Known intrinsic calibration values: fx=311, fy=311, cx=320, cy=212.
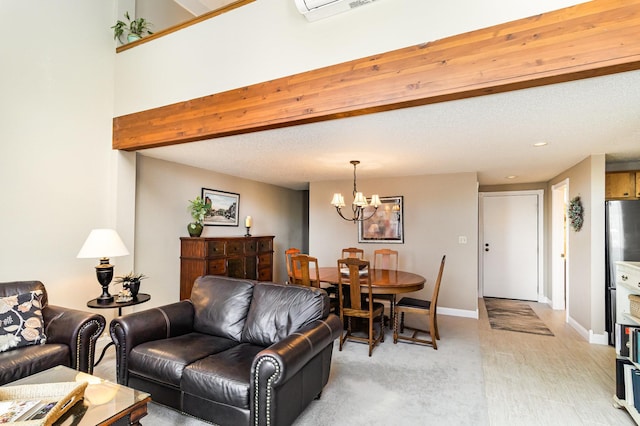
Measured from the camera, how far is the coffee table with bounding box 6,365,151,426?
54.5 inches

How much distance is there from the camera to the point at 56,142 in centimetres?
309

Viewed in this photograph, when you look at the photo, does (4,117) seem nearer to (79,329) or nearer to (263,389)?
(79,329)

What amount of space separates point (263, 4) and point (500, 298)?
629cm

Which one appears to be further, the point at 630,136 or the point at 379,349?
the point at 379,349

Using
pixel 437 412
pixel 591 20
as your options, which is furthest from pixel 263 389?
pixel 591 20

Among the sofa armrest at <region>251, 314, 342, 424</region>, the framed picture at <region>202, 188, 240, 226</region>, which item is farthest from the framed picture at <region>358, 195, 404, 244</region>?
the sofa armrest at <region>251, 314, 342, 424</region>

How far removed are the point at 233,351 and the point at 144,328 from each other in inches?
28.0

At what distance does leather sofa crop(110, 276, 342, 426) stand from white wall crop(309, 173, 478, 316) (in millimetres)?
3172

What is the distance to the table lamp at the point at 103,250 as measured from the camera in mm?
2812

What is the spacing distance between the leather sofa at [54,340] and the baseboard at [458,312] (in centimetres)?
457

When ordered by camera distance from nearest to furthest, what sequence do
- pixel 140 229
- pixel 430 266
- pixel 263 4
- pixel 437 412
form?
pixel 437 412 < pixel 263 4 < pixel 140 229 < pixel 430 266

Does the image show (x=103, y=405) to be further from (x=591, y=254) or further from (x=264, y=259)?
(x=591, y=254)

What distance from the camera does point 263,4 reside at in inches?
105

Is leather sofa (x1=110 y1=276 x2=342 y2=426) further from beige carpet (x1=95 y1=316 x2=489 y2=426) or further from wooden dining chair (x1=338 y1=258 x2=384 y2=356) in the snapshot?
wooden dining chair (x1=338 y1=258 x2=384 y2=356)
